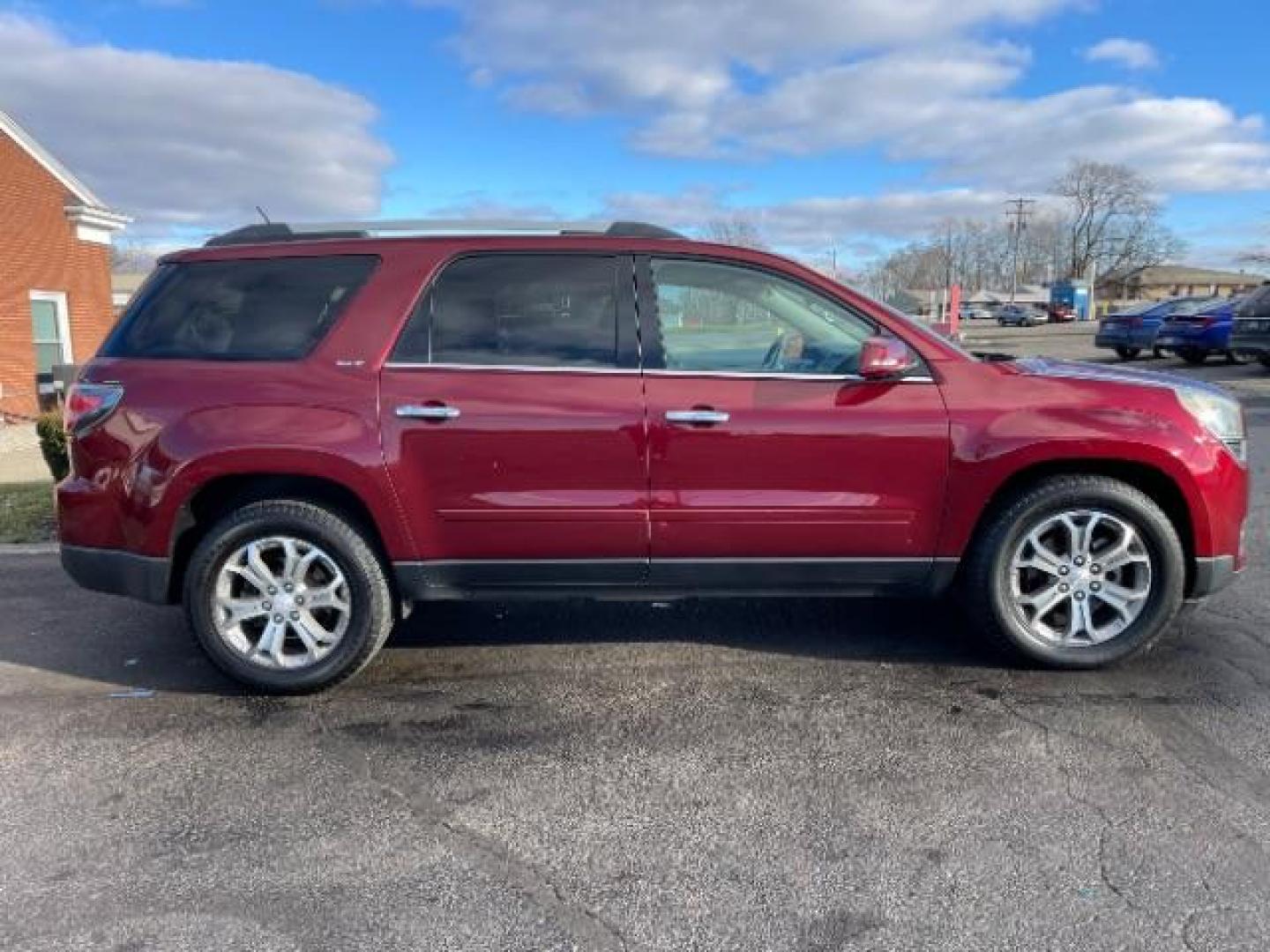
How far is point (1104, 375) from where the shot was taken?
4.15m

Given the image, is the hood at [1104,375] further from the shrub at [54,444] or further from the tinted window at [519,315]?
the shrub at [54,444]

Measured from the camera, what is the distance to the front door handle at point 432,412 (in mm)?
3873

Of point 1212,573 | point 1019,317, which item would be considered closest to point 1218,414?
point 1212,573

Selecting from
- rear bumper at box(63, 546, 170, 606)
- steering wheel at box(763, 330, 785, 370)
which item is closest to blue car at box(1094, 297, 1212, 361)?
steering wheel at box(763, 330, 785, 370)

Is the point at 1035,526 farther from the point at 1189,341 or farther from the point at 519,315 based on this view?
the point at 1189,341

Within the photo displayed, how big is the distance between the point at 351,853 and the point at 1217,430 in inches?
147

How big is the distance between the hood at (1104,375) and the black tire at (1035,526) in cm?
43

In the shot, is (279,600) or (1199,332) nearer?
(279,600)

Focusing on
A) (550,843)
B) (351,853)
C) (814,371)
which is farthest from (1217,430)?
(351,853)

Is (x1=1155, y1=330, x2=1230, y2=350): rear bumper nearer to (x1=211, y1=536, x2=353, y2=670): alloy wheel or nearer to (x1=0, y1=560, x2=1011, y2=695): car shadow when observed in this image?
(x1=0, y1=560, x2=1011, y2=695): car shadow

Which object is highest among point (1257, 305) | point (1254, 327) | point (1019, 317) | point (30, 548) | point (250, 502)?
point (1019, 317)

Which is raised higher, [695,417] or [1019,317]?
[1019,317]

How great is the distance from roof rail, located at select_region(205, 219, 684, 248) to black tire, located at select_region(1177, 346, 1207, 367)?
20470 millimetres

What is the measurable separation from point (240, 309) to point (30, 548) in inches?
144
